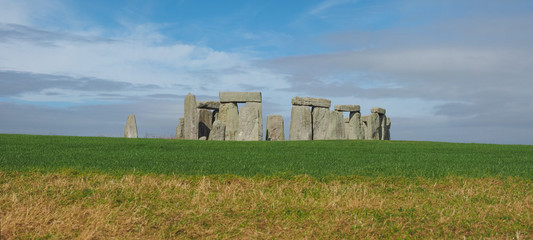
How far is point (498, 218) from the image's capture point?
6379 mm

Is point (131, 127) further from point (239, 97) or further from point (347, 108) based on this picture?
point (347, 108)

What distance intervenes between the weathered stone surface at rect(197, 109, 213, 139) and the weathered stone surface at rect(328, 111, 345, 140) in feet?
19.7

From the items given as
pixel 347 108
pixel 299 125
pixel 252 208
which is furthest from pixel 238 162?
pixel 347 108

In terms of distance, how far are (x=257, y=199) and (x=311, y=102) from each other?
50.4ft

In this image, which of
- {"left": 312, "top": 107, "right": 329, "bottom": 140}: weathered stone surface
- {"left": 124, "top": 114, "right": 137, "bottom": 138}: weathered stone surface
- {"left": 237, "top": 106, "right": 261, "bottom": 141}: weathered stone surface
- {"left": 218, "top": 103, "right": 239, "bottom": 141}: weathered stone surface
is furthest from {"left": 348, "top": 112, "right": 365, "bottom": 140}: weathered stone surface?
{"left": 124, "top": 114, "right": 137, "bottom": 138}: weathered stone surface

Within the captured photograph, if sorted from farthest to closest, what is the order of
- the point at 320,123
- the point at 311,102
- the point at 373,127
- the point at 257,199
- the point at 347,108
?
the point at 373,127 → the point at 347,108 → the point at 320,123 → the point at 311,102 → the point at 257,199

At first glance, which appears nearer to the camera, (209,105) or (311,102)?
(311,102)

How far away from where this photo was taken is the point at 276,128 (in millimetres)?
21641

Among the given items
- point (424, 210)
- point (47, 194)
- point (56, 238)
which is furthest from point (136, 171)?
point (424, 210)

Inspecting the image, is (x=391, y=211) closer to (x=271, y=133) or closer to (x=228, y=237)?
(x=228, y=237)

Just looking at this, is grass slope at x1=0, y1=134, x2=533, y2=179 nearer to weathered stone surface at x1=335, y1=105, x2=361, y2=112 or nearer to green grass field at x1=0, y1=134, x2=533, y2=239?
green grass field at x1=0, y1=134, x2=533, y2=239

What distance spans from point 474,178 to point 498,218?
2.69 m

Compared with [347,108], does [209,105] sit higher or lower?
lower

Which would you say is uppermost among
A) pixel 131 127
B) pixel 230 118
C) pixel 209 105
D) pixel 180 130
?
pixel 209 105
